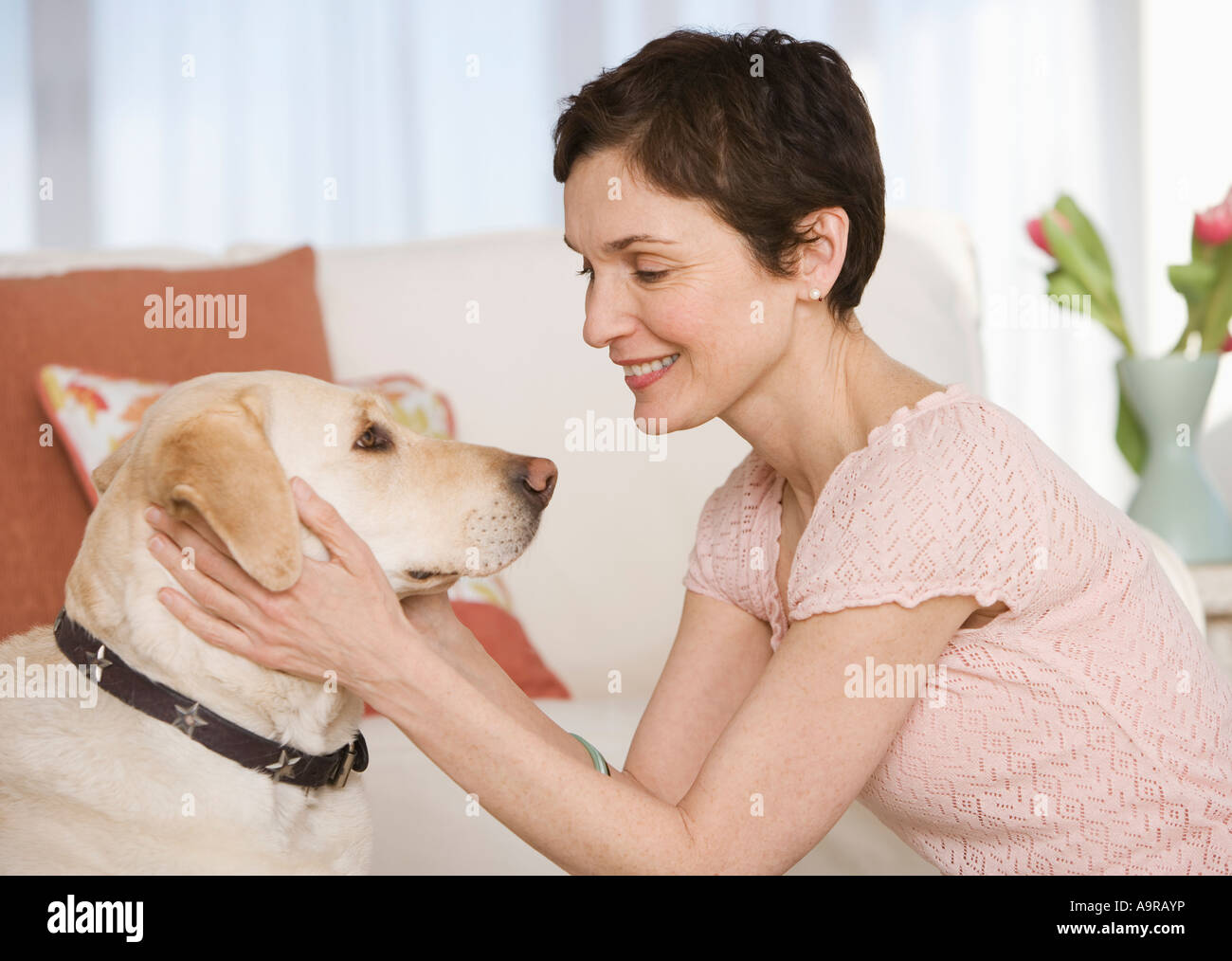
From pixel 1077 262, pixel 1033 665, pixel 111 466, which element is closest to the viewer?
pixel 1033 665

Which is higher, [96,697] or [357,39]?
[357,39]

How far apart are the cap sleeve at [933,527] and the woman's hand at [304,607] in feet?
1.53

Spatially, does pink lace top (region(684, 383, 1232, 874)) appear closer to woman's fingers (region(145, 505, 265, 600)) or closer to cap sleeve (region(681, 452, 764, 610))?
cap sleeve (region(681, 452, 764, 610))

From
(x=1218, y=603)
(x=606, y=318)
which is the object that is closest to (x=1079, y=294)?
(x=1218, y=603)

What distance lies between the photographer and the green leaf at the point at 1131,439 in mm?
2811

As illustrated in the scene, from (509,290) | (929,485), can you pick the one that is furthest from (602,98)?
(509,290)

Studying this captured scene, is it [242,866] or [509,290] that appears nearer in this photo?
[242,866]

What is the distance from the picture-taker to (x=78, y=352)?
6.98ft

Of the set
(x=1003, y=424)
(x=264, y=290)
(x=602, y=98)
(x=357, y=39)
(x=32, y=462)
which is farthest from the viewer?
(x=357, y=39)

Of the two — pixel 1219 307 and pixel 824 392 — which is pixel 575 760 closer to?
pixel 824 392

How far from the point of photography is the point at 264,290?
2.37 meters

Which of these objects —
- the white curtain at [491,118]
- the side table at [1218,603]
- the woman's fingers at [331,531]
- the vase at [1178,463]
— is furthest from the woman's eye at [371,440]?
the white curtain at [491,118]
